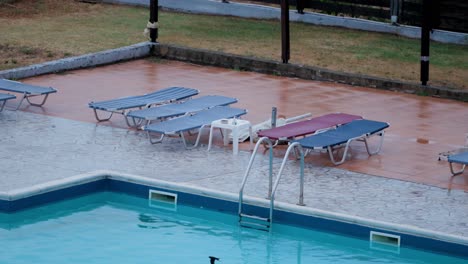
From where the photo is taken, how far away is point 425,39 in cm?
1530

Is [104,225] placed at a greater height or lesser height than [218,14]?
lesser

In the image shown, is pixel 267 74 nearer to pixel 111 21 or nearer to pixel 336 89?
pixel 336 89

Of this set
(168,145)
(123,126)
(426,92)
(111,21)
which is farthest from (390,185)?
(111,21)

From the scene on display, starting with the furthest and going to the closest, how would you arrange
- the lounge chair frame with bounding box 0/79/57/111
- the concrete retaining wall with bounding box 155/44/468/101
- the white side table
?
the concrete retaining wall with bounding box 155/44/468/101 < the lounge chair frame with bounding box 0/79/57/111 < the white side table

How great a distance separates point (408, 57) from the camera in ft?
58.9

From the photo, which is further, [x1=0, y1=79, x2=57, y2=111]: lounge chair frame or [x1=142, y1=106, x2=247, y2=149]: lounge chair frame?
[x1=0, y1=79, x2=57, y2=111]: lounge chair frame

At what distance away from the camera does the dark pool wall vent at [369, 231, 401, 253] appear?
31.4 ft

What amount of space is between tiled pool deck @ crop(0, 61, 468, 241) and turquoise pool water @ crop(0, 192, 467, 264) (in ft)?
1.07

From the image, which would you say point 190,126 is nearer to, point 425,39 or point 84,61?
point 425,39

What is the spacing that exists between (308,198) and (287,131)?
165 cm

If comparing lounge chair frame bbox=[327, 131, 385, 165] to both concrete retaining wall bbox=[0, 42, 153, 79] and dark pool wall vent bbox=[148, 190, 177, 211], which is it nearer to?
dark pool wall vent bbox=[148, 190, 177, 211]

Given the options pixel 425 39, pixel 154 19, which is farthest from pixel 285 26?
pixel 154 19

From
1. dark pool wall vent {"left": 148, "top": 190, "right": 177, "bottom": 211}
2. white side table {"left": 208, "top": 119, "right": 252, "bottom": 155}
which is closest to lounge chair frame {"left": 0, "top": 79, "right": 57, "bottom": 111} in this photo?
white side table {"left": 208, "top": 119, "right": 252, "bottom": 155}

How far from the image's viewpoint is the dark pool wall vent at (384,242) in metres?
9.59
